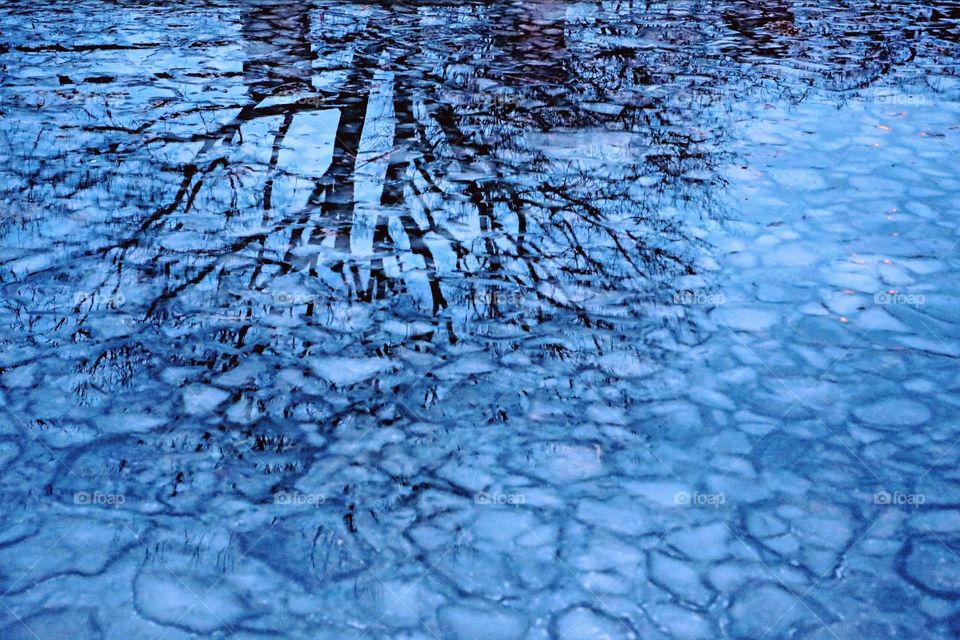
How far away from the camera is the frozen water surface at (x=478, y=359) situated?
330cm

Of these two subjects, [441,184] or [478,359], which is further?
[441,184]

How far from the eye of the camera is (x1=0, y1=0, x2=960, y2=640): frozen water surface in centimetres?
330

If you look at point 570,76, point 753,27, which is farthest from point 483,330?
point 753,27

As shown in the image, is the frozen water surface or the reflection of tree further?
the reflection of tree

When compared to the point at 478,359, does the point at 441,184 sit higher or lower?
higher

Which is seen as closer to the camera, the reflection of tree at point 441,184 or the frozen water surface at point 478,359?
the frozen water surface at point 478,359

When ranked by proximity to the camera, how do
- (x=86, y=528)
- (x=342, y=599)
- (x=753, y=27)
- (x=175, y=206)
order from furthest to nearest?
1. (x=753, y=27)
2. (x=175, y=206)
3. (x=86, y=528)
4. (x=342, y=599)

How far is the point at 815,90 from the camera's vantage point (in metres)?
8.53

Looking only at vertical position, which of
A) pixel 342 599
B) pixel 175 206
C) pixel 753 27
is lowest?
pixel 342 599

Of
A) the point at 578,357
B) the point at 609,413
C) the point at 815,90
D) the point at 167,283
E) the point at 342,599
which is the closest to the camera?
the point at 342,599

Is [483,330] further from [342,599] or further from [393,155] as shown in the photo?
[393,155]

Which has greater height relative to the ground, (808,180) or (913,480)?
(808,180)

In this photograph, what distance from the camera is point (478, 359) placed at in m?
4.56

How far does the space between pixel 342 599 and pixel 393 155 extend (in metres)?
4.36
